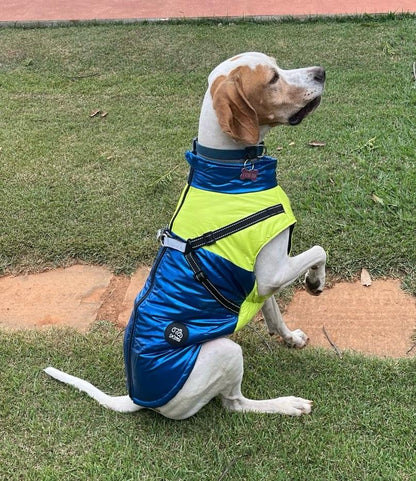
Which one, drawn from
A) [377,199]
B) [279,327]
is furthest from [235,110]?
[377,199]

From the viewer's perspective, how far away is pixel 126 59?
8156mm

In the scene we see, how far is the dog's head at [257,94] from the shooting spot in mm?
2559

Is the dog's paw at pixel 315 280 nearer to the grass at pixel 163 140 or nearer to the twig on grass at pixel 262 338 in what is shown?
the twig on grass at pixel 262 338

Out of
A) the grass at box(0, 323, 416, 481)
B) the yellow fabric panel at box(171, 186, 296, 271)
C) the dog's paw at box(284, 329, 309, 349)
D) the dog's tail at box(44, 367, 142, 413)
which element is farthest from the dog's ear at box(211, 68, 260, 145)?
the dog's tail at box(44, 367, 142, 413)

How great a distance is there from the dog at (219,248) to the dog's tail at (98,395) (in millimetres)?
271

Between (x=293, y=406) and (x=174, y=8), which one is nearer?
(x=293, y=406)

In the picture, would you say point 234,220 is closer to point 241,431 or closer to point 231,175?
point 231,175

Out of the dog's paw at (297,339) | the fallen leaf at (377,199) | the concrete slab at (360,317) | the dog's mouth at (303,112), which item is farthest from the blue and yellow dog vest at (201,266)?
the fallen leaf at (377,199)

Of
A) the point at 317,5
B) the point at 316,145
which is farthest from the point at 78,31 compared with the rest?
the point at 316,145

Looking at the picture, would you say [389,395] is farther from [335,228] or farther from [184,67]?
[184,67]

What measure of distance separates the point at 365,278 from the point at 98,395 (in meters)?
1.97

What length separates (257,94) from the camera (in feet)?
8.74

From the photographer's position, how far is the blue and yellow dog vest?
262 cm

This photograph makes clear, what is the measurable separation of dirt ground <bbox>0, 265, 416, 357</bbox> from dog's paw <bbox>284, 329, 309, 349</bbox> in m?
0.07
